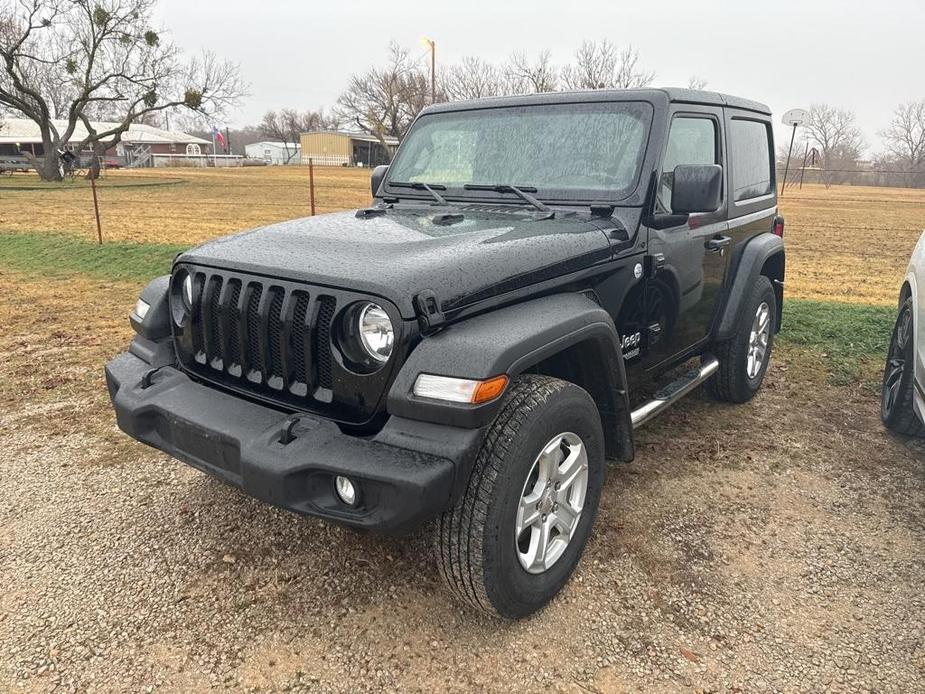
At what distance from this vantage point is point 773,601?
2688 millimetres

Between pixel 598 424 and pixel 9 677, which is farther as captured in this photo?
pixel 598 424

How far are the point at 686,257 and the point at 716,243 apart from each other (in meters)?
0.40

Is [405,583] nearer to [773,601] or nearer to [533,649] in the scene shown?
[533,649]

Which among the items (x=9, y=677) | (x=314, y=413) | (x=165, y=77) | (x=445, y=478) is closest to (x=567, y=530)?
(x=445, y=478)

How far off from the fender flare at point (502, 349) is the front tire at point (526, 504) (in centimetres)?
15

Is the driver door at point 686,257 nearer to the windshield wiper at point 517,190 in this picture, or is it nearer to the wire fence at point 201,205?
the windshield wiper at point 517,190

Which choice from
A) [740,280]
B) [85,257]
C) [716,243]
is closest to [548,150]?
[716,243]

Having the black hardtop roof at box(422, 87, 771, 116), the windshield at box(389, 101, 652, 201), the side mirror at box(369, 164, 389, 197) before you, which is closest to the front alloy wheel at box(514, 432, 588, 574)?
the windshield at box(389, 101, 652, 201)

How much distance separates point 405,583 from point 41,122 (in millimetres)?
39683

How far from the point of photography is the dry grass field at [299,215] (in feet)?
34.4

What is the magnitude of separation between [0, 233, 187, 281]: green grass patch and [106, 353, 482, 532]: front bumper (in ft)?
23.5

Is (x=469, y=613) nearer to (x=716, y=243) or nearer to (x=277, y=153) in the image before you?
(x=716, y=243)

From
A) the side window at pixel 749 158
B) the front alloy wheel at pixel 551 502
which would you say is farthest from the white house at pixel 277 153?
the front alloy wheel at pixel 551 502

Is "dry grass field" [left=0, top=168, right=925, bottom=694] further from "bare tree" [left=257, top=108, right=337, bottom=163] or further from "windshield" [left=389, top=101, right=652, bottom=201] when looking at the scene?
"bare tree" [left=257, top=108, right=337, bottom=163]
